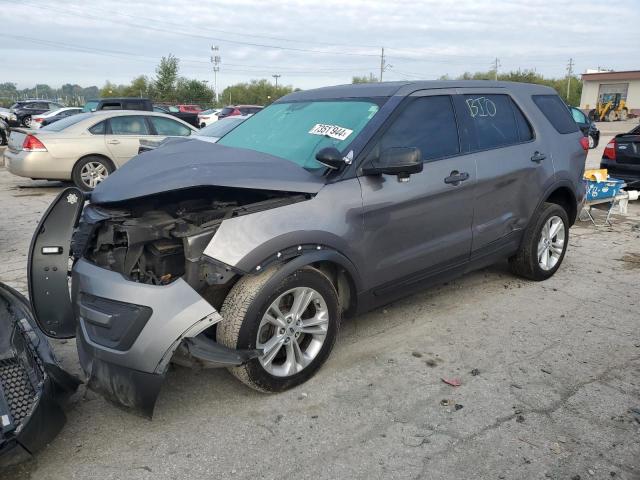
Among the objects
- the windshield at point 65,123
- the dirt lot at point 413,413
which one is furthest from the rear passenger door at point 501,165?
the windshield at point 65,123

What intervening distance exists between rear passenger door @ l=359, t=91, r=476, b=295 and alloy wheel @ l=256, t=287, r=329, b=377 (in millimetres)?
467

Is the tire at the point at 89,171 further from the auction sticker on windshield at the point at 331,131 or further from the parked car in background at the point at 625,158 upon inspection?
the parked car in background at the point at 625,158

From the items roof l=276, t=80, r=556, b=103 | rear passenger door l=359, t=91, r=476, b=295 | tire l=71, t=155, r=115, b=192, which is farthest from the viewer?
tire l=71, t=155, r=115, b=192

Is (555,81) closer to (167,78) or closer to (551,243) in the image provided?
(167,78)

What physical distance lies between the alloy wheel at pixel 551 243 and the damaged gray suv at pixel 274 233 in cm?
82

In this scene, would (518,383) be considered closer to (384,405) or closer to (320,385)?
(384,405)

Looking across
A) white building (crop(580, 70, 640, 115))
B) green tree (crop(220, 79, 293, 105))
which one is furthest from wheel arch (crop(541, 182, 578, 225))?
green tree (crop(220, 79, 293, 105))

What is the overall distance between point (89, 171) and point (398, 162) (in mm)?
8545

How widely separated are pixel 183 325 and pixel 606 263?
5.14 meters

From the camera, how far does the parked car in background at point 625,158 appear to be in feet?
30.8

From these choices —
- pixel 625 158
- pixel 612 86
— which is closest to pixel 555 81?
pixel 612 86

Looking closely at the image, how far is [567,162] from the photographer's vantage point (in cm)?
517

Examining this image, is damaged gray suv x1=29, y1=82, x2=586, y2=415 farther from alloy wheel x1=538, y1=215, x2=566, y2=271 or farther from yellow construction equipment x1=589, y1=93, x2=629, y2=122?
yellow construction equipment x1=589, y1=93, x2=629, y2=122

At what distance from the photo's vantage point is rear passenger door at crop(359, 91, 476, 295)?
11.9ft
